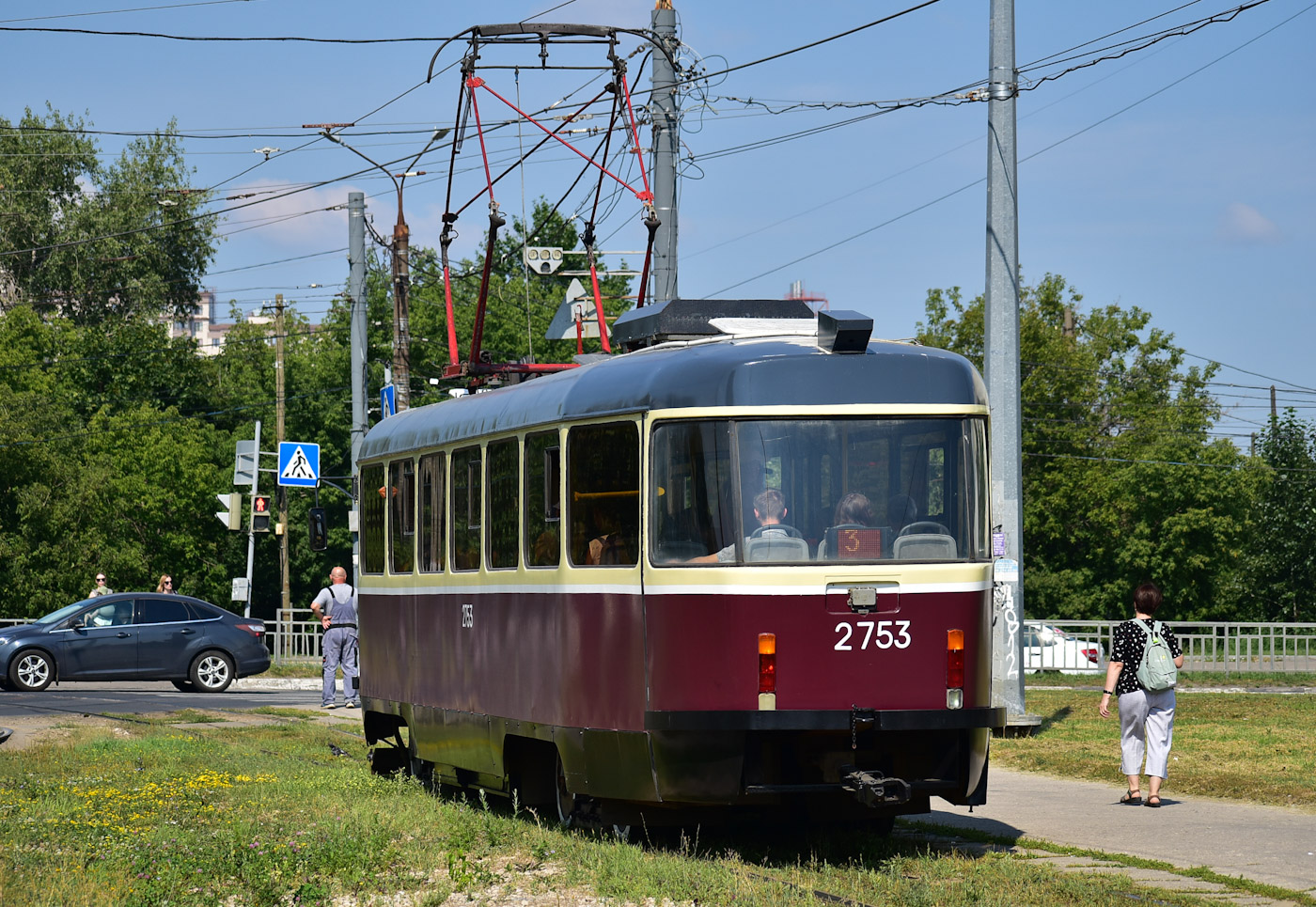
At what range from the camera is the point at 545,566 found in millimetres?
10906

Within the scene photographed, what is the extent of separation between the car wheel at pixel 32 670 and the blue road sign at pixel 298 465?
5.03 m

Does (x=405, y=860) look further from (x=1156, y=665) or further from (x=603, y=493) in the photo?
(x=1156, y=665)

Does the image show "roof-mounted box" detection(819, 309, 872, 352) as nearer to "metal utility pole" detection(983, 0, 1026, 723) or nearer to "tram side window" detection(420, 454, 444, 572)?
"tram side window" detection(420, 454, 444, 572)

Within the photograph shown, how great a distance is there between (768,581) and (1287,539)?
49.2 metres

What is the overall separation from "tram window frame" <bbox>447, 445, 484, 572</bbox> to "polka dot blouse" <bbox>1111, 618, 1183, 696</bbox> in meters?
4.57

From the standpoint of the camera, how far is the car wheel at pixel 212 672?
93.4 ft

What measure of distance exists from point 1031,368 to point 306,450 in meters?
41.5

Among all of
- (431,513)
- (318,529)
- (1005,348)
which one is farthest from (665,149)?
(431,513)

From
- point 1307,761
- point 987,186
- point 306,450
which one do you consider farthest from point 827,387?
point 306,450

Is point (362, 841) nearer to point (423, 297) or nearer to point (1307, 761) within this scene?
point (1307, 761)

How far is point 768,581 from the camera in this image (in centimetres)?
934

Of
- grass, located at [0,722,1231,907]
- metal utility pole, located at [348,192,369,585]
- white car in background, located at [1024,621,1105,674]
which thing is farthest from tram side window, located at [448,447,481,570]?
white car in background, located at [1024,621,1105,674]

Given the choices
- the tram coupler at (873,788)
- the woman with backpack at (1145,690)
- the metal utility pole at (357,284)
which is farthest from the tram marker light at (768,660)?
the metal utility pole at (357,284)

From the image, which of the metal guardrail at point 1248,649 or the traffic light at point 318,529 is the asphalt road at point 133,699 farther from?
the metal guardrail at point 1248,649
